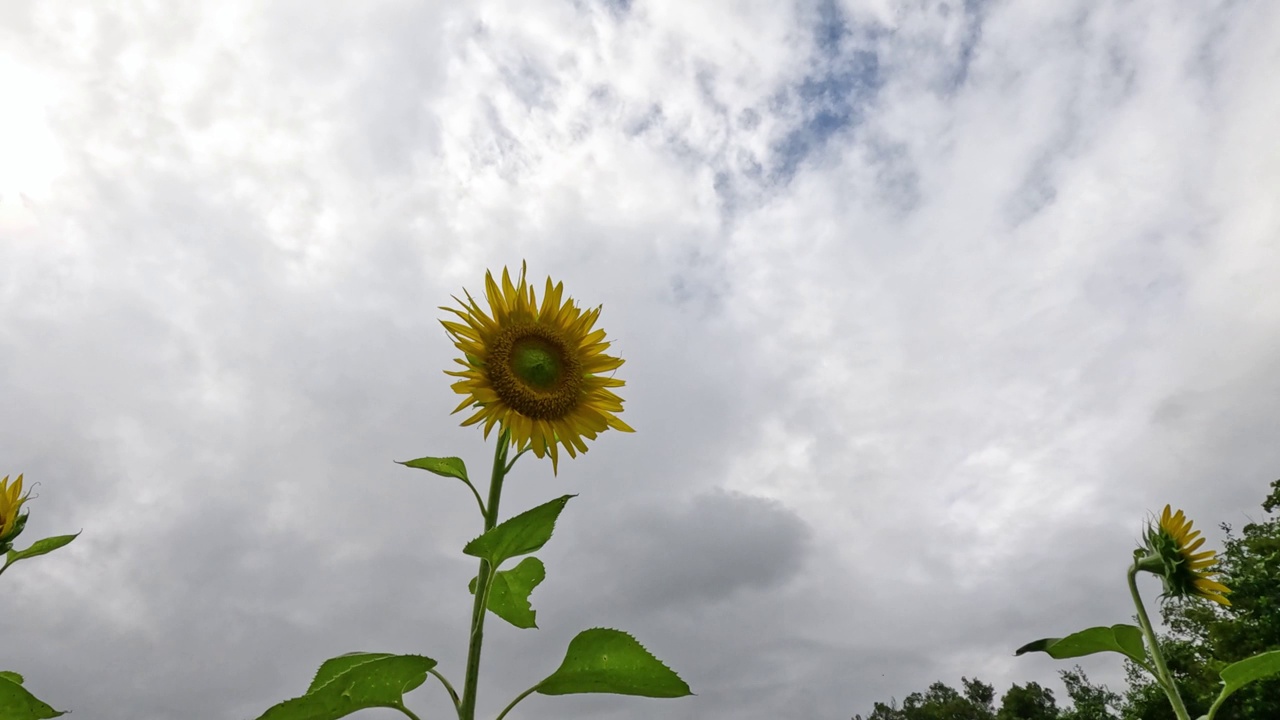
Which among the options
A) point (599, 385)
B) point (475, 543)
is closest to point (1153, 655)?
point (599, 385)

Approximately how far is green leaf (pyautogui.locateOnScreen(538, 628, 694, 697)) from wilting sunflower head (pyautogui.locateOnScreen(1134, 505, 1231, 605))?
3.98 metres

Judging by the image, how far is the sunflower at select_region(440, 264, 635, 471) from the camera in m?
2.94

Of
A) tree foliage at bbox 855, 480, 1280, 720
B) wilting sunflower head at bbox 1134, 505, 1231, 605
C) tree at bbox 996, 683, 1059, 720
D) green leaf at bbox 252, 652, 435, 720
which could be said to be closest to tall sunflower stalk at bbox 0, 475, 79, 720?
green leaf at bbox 252, 652, 435, 720

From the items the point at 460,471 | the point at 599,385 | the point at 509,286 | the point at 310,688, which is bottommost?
the point at 310,688

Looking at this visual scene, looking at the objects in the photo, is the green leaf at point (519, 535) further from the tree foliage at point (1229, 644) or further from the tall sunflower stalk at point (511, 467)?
the tree foliage at point (1229, 644)

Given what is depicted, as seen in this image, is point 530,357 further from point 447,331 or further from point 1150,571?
point 1150,571

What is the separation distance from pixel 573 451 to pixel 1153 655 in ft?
8.71

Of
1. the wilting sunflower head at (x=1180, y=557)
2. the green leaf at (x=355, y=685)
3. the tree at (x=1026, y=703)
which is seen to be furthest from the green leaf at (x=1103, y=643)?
the tree at (x=1026, y=703)

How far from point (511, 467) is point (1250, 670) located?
2.80 m

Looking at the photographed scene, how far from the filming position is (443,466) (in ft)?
7.23

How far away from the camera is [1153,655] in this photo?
137 inches

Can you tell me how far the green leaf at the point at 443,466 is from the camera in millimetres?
2199

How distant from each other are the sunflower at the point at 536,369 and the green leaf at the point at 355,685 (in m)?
1.04

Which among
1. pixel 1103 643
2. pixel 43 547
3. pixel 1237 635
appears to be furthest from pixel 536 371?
pixel 1237 635
